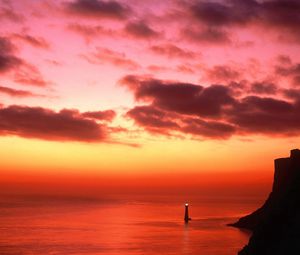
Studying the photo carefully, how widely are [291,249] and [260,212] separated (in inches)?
3315

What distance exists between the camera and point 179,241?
305 ft

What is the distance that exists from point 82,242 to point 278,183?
48.5m

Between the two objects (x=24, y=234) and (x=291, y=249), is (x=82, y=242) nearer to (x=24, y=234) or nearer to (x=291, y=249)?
(x=24, y=234)

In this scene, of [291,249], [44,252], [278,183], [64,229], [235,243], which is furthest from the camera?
[64,229]

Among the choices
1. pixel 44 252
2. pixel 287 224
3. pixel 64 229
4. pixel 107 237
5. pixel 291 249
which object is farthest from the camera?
pixel 64 229

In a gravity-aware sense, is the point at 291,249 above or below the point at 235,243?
above

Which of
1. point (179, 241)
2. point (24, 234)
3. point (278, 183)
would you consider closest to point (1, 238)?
point (24, 234)

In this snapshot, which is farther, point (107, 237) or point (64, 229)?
point (64, 229)

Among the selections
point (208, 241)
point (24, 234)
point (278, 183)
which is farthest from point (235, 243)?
point (24, 234)

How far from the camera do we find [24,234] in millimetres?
103250

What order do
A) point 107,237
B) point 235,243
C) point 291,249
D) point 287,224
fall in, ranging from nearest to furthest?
point 291,249, point 287,224, point 235,243, point 107,237

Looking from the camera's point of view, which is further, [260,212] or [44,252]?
[260,212]

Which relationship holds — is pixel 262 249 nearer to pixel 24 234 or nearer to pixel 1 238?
pixel 1 238

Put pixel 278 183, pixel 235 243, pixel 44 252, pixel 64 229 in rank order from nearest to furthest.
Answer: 1. pixel 44 252
2. pixel 235 243
3. pixel 278 183
4. pixel 64 229
